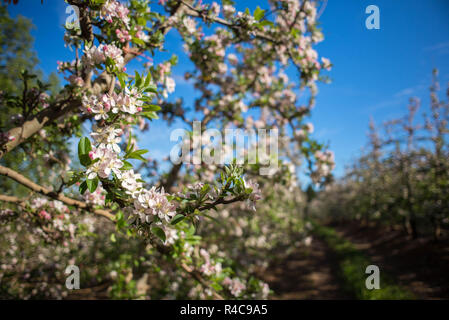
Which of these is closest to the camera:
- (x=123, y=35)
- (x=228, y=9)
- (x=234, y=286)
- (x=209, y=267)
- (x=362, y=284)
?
(x=123, y=35)

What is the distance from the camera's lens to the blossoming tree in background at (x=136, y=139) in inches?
50.3

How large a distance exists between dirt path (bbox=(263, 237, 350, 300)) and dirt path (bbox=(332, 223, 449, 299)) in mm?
1645

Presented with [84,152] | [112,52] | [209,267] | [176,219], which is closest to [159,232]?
[176,219]

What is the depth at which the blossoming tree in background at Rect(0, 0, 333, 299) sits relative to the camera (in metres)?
1.28

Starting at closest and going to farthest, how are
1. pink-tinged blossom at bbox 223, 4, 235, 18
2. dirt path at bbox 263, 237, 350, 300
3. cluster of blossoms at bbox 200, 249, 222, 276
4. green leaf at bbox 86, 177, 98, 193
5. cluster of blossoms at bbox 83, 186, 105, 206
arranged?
green leaf at bbox 86, 177, 98, 193 < cluster of blossoms at bbox 83, 186, 105, 206 < cluster of blossoms at bbox 200, 249, 222, 276 < pink-tinged blossom at bbox 223, 4, 235, 18 < dirt path at bbox 263, 237, 350, 300

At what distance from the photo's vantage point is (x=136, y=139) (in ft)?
10.3

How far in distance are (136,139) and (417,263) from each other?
9.46 meters

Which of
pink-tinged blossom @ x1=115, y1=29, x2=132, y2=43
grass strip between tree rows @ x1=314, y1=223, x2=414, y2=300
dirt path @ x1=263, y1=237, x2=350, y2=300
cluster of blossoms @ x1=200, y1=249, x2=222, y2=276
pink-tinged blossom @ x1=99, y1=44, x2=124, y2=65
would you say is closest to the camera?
pink-tinged blossom @ x1=99, y1=44, x2=124, y2=65

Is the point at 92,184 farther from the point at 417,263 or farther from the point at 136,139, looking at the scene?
the point at 417,263

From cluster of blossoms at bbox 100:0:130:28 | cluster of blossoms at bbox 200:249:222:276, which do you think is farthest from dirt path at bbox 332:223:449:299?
cluster of blossoms at bbox 100:0:130:28

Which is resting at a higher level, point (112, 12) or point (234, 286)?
point (112, 12)

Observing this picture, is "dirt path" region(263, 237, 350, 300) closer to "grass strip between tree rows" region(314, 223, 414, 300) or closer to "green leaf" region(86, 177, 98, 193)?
"grass strip between tree rows" region(314, 223, 414, 300)
